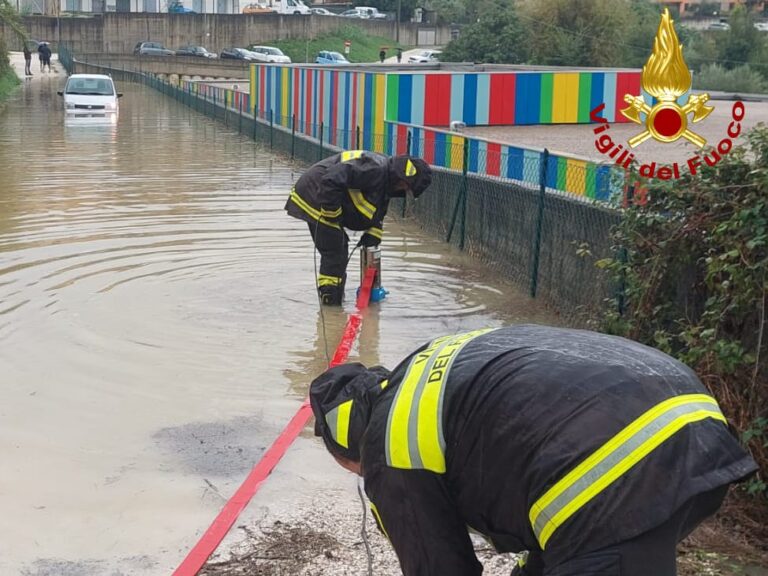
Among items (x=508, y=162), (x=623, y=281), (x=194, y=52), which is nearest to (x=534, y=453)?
(x=623, y=281)

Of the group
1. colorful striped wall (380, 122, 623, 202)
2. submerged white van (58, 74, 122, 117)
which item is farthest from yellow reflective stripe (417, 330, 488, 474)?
submerged white van (58, 74, 122, 117)

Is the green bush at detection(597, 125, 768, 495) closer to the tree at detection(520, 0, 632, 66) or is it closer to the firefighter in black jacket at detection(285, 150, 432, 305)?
the firefighter in black jacket at detection(285, 150, 432, 305)

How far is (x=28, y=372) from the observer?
7.63m

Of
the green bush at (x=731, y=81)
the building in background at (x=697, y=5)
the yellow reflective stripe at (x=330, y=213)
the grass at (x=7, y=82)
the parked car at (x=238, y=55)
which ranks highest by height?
the building in background at (x=697, y=5)

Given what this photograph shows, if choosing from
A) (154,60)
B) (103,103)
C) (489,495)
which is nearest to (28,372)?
(489,495)

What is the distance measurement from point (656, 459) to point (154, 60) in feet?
215

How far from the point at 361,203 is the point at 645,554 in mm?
6830

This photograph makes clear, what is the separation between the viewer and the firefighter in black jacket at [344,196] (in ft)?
29.0

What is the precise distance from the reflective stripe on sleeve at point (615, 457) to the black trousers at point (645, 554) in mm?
104

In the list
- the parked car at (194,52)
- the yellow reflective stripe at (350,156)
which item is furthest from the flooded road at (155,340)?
the parked car at (194,52)

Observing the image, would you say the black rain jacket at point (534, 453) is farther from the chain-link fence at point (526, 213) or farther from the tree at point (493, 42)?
the tree at point (493, 42)

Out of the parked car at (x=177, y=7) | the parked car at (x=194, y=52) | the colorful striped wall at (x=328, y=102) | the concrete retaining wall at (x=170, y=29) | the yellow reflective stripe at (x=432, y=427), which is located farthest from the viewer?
the parked car at (x=177, y=7)

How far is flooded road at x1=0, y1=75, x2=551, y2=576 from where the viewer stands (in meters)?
5.37

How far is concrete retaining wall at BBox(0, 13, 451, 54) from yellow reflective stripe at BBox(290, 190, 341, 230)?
238ft
